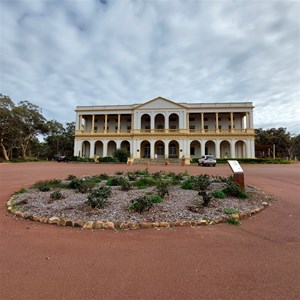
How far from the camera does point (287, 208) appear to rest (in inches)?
236

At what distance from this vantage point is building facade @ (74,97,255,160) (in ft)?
122

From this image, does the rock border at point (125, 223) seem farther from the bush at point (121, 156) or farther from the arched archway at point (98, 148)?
the arched archway at point (98, 148)

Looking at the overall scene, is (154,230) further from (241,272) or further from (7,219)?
(7,219)

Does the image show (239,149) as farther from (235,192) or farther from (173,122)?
(235,192)

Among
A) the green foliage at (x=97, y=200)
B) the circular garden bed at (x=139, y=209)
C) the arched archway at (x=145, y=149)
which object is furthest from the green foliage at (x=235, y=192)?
the arched archway at (x=145, y=149)

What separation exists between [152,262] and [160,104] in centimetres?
3682

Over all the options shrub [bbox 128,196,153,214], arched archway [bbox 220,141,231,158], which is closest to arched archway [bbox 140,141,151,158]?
arched archway [bbox 220,141,231,158]

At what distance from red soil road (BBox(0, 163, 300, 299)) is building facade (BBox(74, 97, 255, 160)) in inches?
1248

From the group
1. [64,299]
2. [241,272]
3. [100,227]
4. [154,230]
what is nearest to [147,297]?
[64,299]

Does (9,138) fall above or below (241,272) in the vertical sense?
above

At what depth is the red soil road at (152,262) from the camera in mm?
2469

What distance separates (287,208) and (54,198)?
7291 millimetres

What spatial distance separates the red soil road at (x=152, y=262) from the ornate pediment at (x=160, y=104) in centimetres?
3478

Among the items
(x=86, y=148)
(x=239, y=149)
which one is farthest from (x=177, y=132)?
(x=86, y=148)
